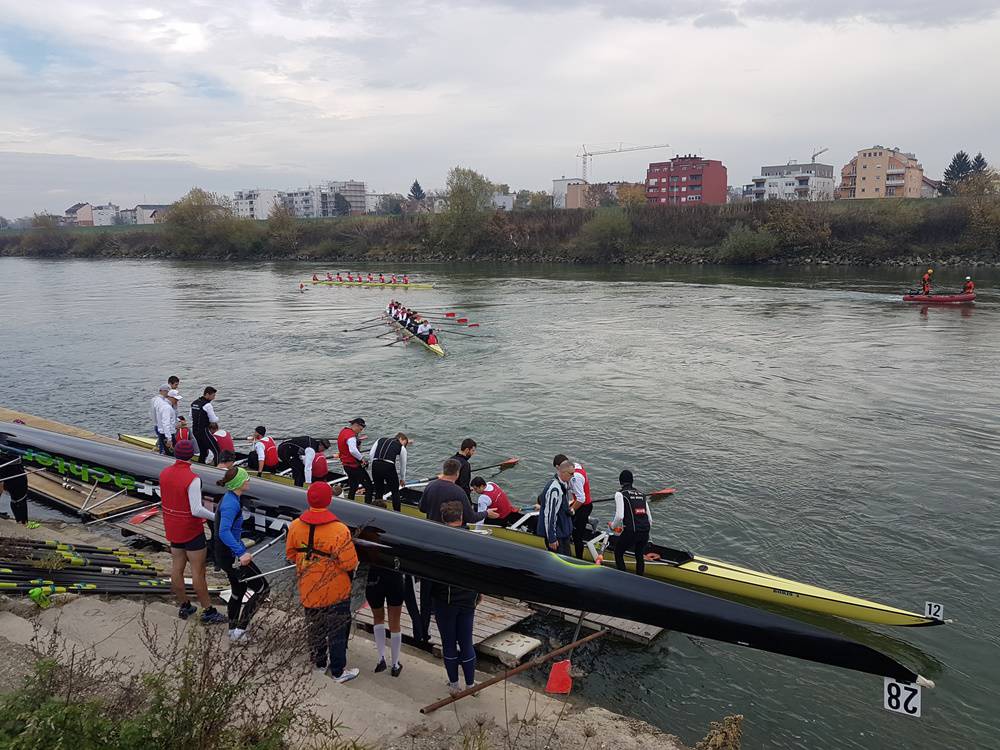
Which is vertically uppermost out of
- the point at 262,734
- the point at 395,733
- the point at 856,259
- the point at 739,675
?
the point at 856,259

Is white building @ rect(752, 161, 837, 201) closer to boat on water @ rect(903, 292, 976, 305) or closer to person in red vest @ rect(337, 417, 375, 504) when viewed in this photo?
boat on water @ rect(903, 292, 976, 305)

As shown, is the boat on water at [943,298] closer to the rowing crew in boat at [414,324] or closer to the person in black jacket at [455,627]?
the rowing crew in boat at [414,324]

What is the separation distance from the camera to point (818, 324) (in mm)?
33812

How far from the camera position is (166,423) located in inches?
534

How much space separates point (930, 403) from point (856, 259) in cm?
5206

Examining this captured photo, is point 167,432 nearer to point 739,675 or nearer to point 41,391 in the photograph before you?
point 739,675

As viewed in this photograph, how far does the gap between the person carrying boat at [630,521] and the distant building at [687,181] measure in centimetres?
12265

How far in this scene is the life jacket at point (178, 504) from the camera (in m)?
7.25

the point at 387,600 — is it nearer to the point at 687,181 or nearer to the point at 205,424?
the point at 205,424

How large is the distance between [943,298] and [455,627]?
41400 millimetres

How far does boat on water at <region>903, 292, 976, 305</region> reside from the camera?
123ft

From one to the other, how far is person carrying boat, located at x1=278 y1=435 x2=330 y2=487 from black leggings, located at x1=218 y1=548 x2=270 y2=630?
442 cm

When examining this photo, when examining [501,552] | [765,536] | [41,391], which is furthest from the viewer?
[41,391]

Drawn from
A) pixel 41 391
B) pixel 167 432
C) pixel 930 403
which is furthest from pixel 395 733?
pixel 41 391
